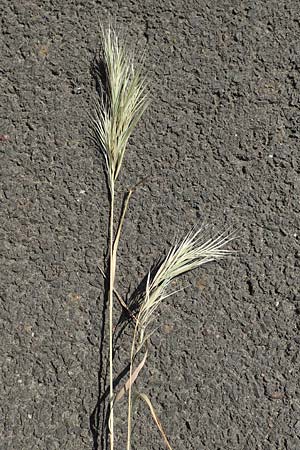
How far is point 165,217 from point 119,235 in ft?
0.47

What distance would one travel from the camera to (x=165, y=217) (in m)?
2.07

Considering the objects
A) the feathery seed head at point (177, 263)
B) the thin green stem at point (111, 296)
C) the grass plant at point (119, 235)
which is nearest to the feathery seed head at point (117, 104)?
the grass plant at point (119, 235)

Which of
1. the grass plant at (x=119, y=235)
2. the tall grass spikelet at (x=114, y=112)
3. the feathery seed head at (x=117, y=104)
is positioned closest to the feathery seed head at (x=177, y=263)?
the grass plant at (x=119, y=235)

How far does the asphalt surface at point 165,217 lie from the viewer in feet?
6.59

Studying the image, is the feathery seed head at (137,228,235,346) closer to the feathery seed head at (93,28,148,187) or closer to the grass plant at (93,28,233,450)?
the grass plant at (93,28,233,450)

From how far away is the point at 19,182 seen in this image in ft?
6.84

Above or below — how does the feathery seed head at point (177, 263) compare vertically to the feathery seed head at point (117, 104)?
below

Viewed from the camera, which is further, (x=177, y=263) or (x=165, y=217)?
(x=165, y=217)

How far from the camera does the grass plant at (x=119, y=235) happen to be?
6.33 ft

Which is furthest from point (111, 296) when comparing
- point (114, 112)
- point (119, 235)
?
point (114, 112)

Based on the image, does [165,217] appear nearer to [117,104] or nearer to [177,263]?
[177,263]

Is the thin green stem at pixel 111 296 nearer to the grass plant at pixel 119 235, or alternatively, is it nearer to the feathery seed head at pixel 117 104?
the grass plant at pixel 119 235

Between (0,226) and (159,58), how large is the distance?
2.21 feet

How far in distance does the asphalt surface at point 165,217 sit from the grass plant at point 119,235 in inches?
1.3
